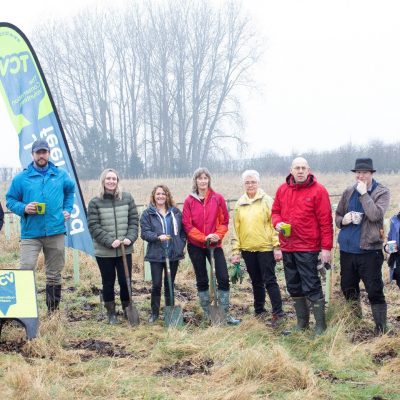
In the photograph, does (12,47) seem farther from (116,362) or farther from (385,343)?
(385,343)

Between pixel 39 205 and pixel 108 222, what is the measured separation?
785 mm

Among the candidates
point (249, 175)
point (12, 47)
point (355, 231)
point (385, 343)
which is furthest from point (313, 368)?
point (12, 47)

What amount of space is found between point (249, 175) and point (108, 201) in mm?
1563

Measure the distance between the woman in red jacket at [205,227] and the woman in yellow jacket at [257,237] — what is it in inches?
7.5

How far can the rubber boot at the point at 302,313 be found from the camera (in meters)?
5.44

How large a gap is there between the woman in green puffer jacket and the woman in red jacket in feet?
2.07

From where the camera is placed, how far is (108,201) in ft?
19.0

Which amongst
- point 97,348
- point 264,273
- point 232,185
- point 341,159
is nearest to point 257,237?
point 264,273

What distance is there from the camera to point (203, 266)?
588cm

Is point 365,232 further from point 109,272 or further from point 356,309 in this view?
point 109,272

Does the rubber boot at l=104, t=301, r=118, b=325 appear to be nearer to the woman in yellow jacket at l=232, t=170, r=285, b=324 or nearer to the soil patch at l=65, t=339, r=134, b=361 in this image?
the soil patch at l=65, t=339, r=134, b=361

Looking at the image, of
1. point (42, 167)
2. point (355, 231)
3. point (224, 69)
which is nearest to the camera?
point (355, 231)

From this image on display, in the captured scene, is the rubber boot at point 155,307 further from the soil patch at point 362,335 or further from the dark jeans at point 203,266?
the soil patch at point 362,335

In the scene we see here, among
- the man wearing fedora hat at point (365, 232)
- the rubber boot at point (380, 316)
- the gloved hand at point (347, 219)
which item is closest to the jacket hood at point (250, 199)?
the man wearing fedora hat at point (365, 232)
